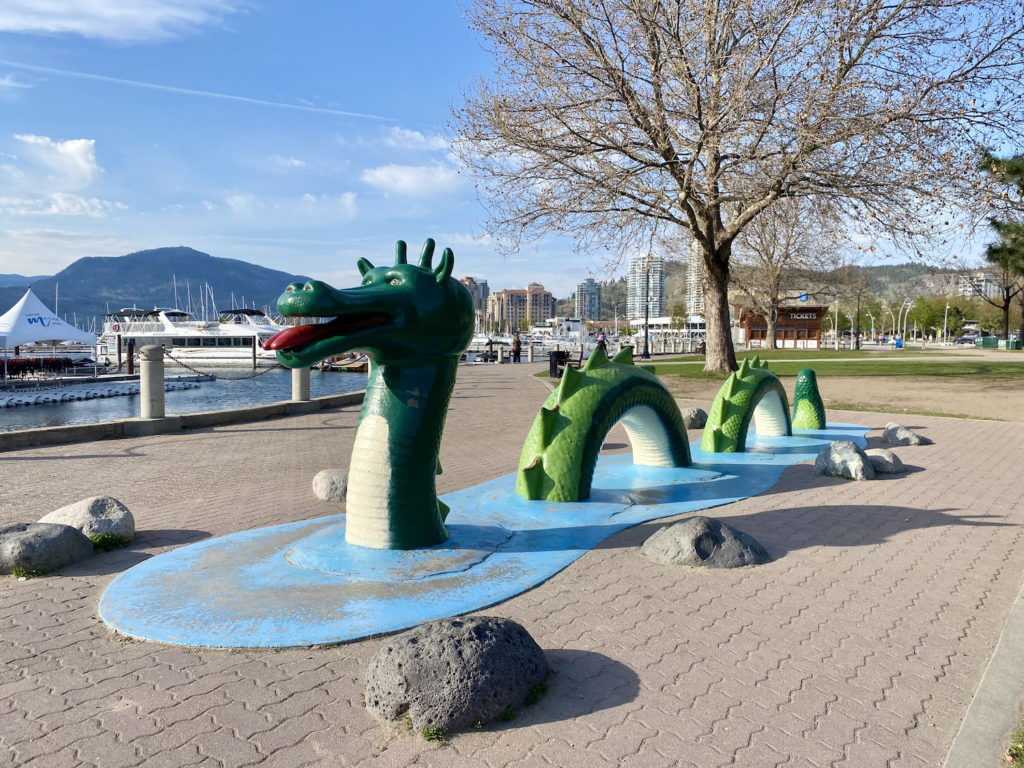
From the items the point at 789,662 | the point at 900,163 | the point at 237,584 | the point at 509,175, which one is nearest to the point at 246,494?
the point at 237,584

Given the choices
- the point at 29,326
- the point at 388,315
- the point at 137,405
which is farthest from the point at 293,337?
the point at 29,326

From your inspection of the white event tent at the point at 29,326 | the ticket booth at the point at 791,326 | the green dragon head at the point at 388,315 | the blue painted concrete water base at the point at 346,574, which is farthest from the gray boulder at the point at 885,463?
the ticket booth at the point at 791,326

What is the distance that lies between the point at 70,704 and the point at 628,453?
7.71 metres

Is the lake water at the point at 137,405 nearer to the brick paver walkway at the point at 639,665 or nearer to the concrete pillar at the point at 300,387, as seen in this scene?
the concrete pillar at the point at 300,387

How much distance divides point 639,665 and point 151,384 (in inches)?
427

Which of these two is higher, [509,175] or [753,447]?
[509,175]

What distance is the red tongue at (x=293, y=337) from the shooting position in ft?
13.6

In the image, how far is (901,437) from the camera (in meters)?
10.5

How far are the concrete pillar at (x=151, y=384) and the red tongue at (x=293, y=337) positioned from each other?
863 centimetres

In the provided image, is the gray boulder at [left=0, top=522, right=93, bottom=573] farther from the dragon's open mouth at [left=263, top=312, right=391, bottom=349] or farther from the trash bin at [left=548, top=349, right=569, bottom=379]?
the trash bin at [left=548, top=349, right=569, bottom=379]

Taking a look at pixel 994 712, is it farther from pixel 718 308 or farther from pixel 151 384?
pixel 718 308

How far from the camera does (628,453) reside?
31.9 feet

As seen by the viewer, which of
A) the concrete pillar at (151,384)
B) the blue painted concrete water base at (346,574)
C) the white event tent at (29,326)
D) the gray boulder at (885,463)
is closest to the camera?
the blue painted concrete water base at (346,574)

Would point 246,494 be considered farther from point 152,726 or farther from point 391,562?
point 152,726
